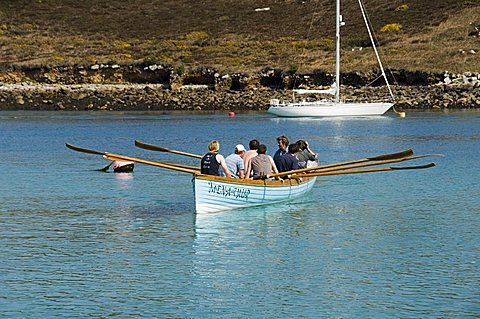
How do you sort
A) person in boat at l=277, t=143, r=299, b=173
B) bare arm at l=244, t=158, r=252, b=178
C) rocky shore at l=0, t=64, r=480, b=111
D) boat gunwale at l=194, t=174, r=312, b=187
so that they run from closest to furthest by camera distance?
1. boat gunwale at l=194, t=174, r=312, b=187
2. bare arm at l=244, t=158, r=252, b=178
3. person in boat at l=277, t=143, r=299, b=173
4. rocky shore at l=0, t=64, r=480, b=111

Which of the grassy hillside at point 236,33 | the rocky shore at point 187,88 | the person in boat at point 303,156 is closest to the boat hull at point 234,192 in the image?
the person in boat at point 303,156

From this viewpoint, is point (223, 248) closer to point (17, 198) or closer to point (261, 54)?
point (17, 198)

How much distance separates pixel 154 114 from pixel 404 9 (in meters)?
40.4

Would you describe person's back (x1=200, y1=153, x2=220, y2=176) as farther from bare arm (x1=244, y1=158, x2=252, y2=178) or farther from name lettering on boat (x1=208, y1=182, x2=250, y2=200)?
bare arm (x1=244, y1=158, x2=252, y2=178)

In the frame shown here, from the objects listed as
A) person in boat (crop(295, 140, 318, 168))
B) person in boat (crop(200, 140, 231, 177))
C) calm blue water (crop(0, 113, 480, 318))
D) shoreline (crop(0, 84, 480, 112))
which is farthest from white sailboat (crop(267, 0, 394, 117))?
person in boat (crop(200, 140, 231, 177))

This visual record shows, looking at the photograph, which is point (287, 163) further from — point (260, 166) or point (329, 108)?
point (329, 108)

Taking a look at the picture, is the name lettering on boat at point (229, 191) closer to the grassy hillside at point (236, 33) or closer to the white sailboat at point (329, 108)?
the white sailboat at point (329, 108)

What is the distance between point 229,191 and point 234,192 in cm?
22

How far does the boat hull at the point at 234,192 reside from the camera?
22.7 meters

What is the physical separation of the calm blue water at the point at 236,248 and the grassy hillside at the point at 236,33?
171 feet

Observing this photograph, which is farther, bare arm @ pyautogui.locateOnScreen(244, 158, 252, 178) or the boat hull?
bare arm @ pyautogui.locateOnScreen(244, 158, 252, 178)

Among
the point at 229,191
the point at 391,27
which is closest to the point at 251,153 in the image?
the point at 229,191

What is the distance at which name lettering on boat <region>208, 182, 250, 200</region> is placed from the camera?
75.4 ft

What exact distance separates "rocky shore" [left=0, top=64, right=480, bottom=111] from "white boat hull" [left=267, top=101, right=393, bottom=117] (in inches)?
249
